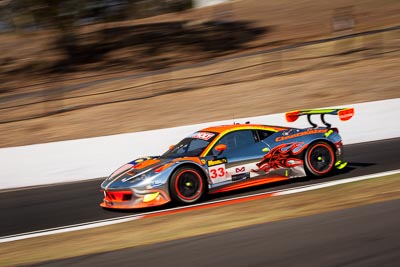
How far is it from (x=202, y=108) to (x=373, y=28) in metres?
15.3

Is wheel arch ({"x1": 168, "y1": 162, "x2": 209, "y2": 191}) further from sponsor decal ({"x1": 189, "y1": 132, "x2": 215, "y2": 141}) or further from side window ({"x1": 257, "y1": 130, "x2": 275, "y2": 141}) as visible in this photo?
side window ({"x1": 257, "y1": 130, "x2": 275, "y2": 141})

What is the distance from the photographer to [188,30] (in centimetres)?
3566

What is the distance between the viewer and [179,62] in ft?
95.5

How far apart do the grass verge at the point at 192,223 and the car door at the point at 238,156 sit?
2.70ft

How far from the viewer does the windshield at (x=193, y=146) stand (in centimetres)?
992

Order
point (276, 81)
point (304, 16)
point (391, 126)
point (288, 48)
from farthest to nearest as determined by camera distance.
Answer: point (304, 16), point (288, 48), point (276, 81), point (391, 126)

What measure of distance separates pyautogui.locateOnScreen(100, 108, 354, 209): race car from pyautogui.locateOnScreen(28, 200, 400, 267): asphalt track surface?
2.49m

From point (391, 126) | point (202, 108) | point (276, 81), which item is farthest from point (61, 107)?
point (391, 126)

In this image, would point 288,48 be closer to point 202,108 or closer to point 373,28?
point 373,28

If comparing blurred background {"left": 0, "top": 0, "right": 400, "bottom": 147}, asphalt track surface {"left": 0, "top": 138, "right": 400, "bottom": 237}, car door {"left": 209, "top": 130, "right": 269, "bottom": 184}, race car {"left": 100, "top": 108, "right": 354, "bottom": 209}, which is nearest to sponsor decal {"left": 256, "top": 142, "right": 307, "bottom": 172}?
race car {"left": 100, "top": 108, "right": 354, "bottom": 209}

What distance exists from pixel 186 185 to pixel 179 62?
65.7ft

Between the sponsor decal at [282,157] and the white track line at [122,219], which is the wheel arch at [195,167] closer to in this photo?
the white track line at [122,219]

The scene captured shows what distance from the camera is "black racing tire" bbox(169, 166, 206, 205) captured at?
30.8 feet

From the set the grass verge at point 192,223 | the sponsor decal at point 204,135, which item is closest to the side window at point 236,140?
the sponsor decal at point 204,135
